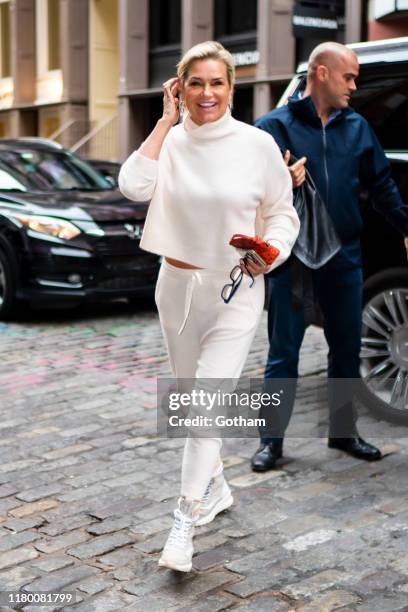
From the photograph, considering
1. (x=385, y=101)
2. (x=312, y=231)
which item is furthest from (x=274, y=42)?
(x=312, y=231)

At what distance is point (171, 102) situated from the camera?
370cm

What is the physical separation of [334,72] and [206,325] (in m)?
1.53

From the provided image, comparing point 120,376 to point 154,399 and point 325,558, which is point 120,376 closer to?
point 154,399

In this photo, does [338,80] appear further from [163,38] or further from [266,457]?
[163,38]

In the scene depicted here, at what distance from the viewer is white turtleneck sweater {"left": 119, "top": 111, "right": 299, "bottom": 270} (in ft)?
12.0

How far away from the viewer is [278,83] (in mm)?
21203

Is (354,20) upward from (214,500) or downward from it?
upward

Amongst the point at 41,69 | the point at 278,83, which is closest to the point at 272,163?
the point at 278,83

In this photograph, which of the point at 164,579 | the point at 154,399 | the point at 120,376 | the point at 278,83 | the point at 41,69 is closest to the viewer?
the point at 164,579

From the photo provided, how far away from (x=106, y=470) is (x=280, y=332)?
3.50ft

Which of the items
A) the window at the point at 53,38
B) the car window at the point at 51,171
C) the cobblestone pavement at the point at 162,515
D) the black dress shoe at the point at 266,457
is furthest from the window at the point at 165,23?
the black dress shoe at the point at 266,457

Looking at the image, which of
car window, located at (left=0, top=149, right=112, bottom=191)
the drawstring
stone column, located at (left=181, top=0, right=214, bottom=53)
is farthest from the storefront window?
the drawstring

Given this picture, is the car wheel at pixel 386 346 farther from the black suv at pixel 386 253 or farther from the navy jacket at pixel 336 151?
the navy jacket at pixel 336 151

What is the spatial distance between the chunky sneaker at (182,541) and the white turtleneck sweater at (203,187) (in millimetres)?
881
